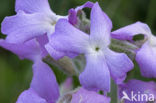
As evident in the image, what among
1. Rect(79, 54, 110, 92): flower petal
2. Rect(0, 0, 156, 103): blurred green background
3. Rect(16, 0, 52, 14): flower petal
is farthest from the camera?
Rect(0, 0, 156, 103): blurred green background

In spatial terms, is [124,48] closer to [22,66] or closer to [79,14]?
[79,14]

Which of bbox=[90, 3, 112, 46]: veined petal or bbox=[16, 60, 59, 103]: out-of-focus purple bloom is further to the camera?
bbox=[16, 60, 59, 103]: out-of-focus purple bloom

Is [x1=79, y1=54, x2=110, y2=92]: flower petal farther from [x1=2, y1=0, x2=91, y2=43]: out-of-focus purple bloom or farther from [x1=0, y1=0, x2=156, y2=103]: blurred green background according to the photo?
[x1=0, y1=0, x2=156, y2=103]: blurred green background

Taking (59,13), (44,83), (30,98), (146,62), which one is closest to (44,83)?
(44,83)

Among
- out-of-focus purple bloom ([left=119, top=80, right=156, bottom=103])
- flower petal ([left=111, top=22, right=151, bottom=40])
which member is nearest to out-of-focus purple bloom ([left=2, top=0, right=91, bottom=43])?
flower petal ([left=111, top=22, right=151, bottom=40])

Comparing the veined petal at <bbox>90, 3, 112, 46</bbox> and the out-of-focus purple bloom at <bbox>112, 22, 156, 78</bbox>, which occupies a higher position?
the veined petal at <bbox>90, 3, 112, 46</bbox>

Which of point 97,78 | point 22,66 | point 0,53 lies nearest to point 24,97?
point 97,78

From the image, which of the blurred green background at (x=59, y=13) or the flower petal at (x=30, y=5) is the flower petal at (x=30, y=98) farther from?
the blurred green background at (x=59, y=13)
